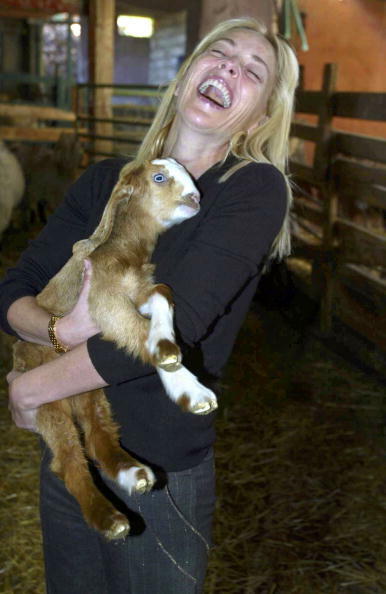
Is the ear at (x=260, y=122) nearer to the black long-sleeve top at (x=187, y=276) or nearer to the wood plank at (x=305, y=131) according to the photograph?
the black long-sleeve top at (x=187, y=276)

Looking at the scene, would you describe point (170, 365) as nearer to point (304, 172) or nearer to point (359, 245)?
point (359, 245)

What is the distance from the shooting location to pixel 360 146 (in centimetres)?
465

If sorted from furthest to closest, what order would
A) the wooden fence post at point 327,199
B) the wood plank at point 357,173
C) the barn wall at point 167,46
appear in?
the barn wall at point 167,46, the wooden fence post at point 327,199, the wood plank at point 357,173

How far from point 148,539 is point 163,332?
49cm

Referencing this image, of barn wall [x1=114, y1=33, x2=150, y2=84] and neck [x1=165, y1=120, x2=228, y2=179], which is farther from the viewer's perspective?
barn wall [x1=114, y1=33, x2=150, y2=84]

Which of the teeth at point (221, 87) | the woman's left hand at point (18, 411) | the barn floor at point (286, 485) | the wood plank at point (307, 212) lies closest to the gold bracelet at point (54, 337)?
the woman's left hand at point (18, 411)

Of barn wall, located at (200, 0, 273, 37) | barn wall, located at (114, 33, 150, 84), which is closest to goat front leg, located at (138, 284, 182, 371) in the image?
barn wall, located at (200, 0, 273, 37)

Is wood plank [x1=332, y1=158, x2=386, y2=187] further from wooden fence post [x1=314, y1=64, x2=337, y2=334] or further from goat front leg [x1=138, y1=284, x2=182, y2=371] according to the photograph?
goat front leg [x1=138, y1=284, x2=182, y2=371]

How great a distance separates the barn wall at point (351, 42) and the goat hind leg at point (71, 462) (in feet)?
10.5

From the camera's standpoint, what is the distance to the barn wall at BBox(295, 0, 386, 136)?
4195 millimetres

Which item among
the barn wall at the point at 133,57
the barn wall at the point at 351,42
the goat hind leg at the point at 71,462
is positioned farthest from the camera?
the barn wall at the point at 133,57

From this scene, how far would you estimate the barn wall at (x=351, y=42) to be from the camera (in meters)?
4.20

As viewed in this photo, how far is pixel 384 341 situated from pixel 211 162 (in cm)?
290

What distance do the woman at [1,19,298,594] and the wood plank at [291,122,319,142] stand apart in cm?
373
